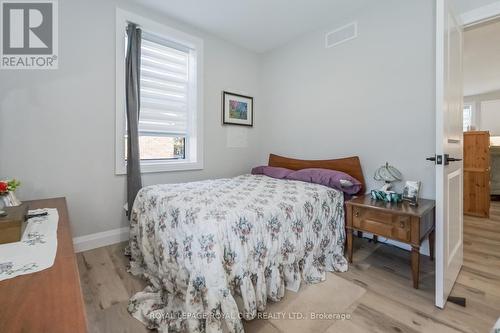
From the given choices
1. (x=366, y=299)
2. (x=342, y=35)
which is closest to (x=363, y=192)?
(x=366, y=299)

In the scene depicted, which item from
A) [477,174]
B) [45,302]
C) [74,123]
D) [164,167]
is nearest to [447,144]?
[45,302]

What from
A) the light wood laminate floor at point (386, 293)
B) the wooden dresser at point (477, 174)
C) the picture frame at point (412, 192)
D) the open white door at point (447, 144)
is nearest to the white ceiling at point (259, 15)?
the open white door at point (447, 144)

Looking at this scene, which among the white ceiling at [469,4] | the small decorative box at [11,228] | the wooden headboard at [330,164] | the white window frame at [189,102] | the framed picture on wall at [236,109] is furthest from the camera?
the framed picture on wall at [236,109]

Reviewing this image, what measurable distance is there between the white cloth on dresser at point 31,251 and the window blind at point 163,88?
171cm

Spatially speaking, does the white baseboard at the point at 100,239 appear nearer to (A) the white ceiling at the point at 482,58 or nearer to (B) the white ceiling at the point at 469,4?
(B) the white ceiling at the point at 469,4

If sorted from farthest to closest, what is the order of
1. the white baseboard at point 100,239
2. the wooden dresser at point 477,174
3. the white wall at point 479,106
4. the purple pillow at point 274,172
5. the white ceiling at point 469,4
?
the white wall at point 479,106
the wooden dresser at point 477,174
the purple pillow at point 274,172
the white baseboard at point 100,239
the white ceiling at point 469,4

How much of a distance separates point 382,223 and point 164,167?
2.30m

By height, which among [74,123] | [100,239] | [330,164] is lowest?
[100,239]

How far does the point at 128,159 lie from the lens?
2.45 metres

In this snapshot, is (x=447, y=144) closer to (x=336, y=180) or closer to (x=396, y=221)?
(x=396, y=221)

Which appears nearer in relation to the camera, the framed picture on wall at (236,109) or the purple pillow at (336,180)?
the purple pillow at (336,180)

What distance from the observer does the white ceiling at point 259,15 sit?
8.11 ft

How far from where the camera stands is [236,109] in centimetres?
343

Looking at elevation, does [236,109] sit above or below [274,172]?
above
